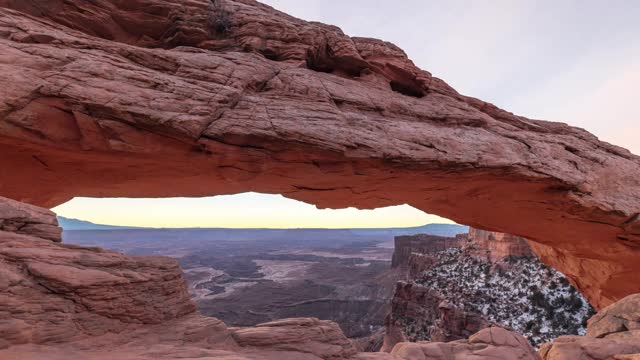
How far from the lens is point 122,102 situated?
7957 mm

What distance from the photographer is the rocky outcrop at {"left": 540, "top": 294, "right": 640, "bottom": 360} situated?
8.05m

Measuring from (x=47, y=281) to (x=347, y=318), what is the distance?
240ft

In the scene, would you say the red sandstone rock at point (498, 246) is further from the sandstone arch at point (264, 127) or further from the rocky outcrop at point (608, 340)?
the rocky outcrop at point (608, 340)

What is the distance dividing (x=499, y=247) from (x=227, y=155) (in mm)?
42690

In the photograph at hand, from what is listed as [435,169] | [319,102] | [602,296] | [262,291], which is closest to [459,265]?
[602,296]

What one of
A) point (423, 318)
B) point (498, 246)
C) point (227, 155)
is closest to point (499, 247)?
point (498, 246)

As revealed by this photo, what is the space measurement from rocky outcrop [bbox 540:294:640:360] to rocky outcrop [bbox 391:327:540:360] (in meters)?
0.65

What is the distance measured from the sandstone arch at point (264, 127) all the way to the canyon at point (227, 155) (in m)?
0.05

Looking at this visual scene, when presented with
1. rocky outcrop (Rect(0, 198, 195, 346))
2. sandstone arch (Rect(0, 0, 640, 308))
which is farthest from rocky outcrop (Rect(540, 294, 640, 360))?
rocky outcrop (Rect(0, 198, 195, 346))

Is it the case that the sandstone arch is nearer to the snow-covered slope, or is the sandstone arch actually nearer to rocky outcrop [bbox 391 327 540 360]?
rocky outcrop [bbox 391 327 540 360]

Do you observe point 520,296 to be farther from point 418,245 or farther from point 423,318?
point 418,245

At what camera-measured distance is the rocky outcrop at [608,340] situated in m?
8.05

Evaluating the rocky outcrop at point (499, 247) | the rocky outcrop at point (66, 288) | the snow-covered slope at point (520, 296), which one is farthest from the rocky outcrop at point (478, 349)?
the rocky outcrop at point (499, 247)

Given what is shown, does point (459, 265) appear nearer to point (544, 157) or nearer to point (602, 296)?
point (602, 296)
